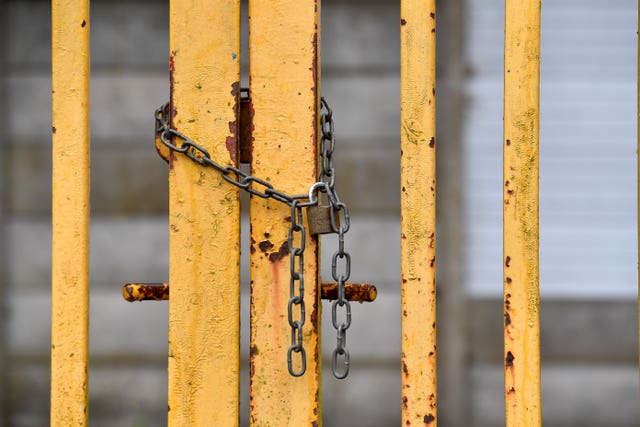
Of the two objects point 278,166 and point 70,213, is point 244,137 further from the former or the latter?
point 70,213

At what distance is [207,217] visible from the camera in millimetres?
1030

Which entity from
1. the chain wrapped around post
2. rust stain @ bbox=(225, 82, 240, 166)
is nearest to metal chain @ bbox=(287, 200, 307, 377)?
the chain wrapped around post

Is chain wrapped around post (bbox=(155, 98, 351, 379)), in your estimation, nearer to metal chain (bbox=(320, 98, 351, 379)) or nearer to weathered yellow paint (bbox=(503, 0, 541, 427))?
metal chain (bbox=(320, 98, 351, 379))

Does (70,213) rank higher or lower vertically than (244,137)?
lower

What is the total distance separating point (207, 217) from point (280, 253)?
13 centimetres

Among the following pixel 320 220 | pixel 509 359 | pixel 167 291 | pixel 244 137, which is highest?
pixel 244 137

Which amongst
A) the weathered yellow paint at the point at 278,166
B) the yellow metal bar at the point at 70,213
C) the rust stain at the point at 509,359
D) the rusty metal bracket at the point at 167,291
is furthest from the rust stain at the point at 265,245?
the rust stain at the point at 509,359

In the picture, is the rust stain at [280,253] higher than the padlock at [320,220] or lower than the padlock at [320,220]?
lower

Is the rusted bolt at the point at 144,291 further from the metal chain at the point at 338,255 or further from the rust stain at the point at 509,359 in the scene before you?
the rust stain at the point at 509,359

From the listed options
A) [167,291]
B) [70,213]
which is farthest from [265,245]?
[70,213]

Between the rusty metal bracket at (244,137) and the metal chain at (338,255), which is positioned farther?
the rusty metal bracket at (244,137)

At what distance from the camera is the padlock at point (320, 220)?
0.98m

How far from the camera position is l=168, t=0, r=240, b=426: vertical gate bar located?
3.37ft

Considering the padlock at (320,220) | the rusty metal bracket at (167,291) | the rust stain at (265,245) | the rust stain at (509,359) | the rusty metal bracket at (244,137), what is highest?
the rusty metal bracket at (244,137)
